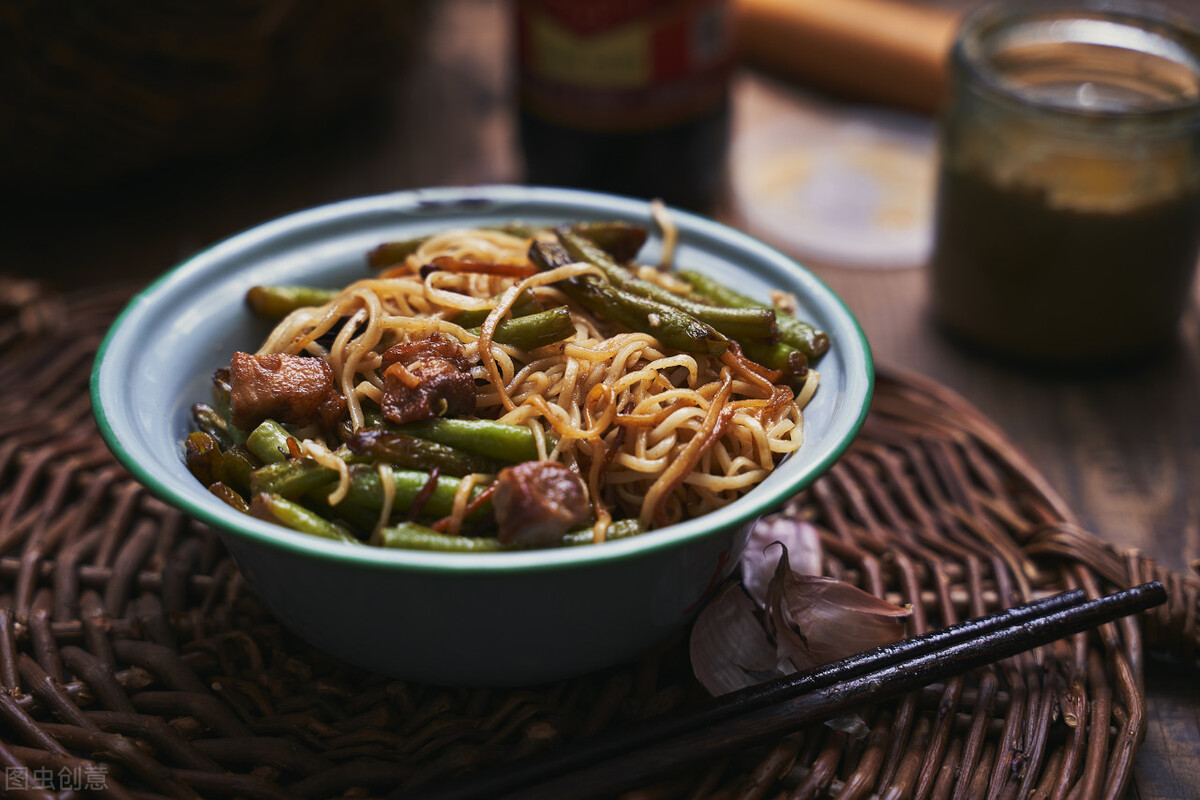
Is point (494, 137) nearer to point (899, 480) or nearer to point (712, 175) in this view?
point (712, 175)

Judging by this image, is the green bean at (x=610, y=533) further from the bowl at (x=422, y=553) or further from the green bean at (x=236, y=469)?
the green bean at (x=236, y=469)

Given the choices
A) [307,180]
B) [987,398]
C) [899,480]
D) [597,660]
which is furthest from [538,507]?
[307,180]

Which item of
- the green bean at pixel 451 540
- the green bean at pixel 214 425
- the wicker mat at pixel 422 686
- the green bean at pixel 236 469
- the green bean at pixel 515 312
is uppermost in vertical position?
the green bean at pixel 515 312

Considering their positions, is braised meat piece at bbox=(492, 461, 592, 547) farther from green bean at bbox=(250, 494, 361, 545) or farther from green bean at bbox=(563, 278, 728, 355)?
green bean at bbox=(563, 278, 728, 355)

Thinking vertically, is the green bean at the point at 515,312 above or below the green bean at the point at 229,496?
above

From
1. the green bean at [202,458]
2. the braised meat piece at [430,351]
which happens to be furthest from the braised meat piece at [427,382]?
the green bean at [202,458]

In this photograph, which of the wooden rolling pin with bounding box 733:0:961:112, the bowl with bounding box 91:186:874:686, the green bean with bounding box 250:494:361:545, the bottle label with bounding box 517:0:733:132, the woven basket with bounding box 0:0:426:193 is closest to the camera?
the bowl with bounding box 91:186:874:686

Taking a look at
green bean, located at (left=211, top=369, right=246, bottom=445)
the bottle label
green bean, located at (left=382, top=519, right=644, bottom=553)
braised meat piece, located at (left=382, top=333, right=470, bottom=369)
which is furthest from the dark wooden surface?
green bean, located at (left=211, top=369, right=246, bottom=445)
